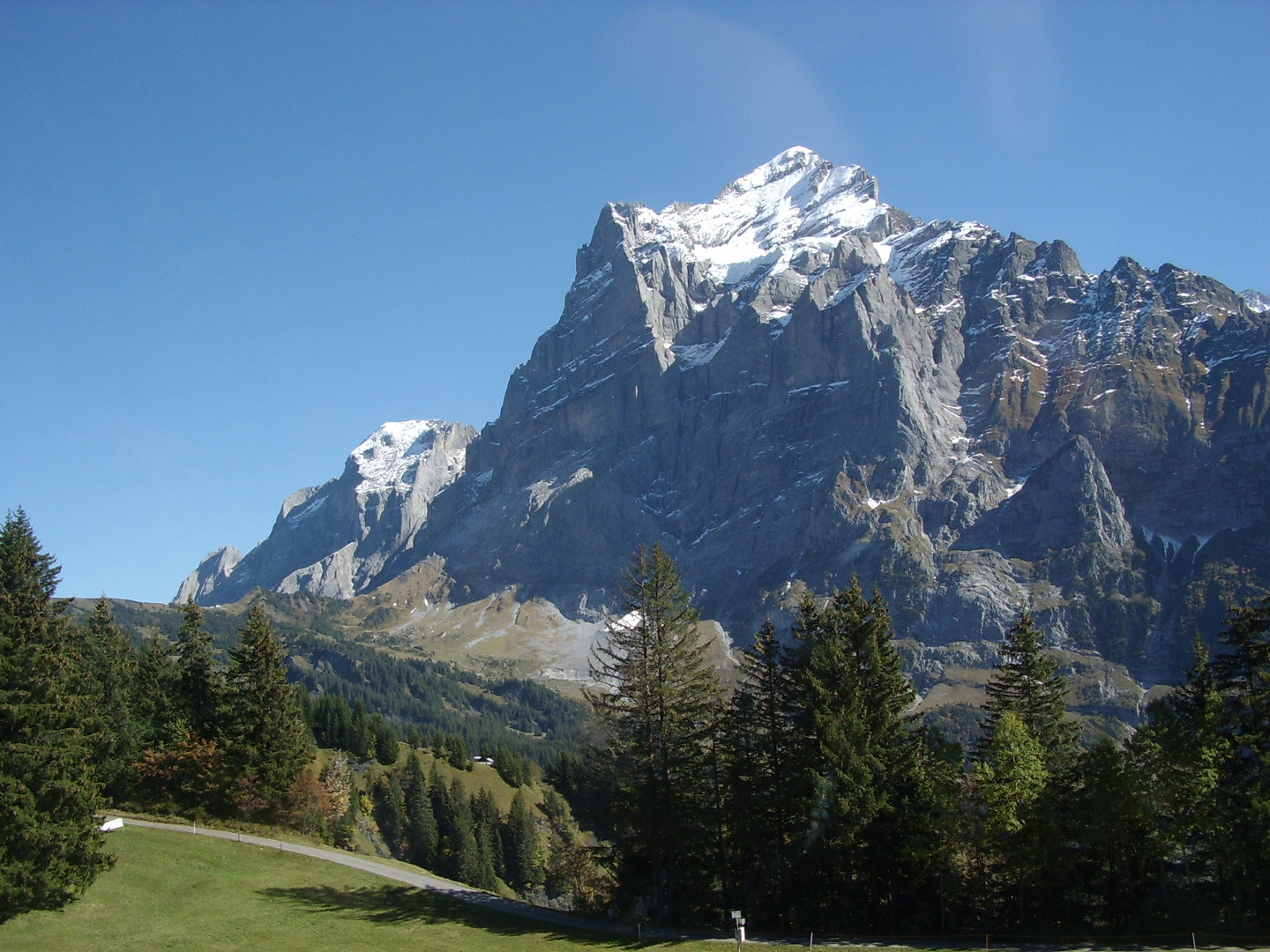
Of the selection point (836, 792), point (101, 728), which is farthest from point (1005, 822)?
point (101, 728)

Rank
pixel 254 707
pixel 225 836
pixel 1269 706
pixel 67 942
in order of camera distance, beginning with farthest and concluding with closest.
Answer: pixel 254 707 → pixel 225 836 → pixel 1269 706 → pixel 67 942

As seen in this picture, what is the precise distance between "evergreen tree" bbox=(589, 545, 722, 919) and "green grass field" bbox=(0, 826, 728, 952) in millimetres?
4715

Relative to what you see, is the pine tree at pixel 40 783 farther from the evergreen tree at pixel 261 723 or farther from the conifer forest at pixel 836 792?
the evergreen tree at pixel 261 723

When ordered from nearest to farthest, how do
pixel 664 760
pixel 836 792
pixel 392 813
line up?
pixel 836 792 < pixel 664 760 < pixel 392 813

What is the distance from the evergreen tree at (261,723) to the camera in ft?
193

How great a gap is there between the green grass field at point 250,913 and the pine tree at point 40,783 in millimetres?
1759

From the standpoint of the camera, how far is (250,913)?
41000 millimetres

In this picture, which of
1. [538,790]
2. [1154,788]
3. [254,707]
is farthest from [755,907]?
[538,790]

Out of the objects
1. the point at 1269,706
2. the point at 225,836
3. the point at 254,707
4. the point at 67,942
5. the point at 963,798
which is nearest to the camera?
the point at 67,942

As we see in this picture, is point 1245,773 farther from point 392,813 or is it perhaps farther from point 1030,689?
point 392,813

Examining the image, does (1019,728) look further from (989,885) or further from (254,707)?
(254,707)

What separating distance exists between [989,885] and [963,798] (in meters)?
4.52

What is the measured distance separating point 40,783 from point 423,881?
21803 mm

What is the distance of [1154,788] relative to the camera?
40969 mm
